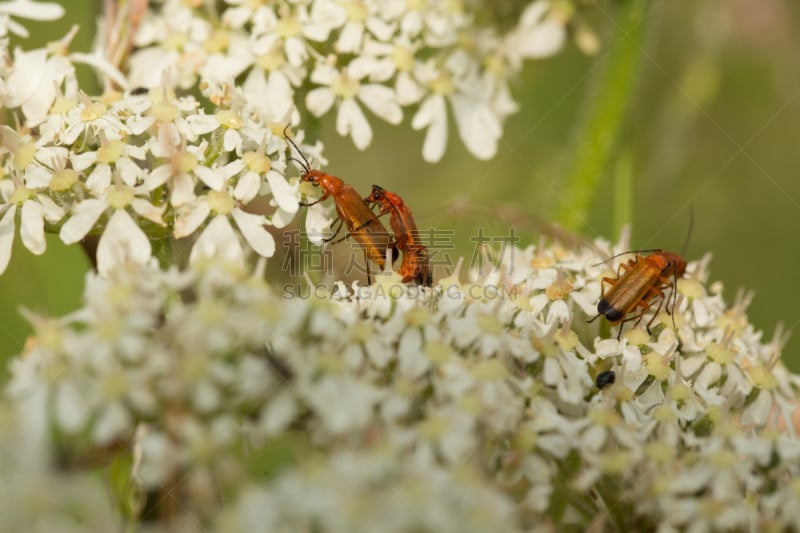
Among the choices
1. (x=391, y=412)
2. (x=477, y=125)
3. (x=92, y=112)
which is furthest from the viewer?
(x=477, y=125)

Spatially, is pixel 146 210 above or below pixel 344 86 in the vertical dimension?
below

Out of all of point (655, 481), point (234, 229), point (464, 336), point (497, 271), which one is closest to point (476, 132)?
point (497, 271)

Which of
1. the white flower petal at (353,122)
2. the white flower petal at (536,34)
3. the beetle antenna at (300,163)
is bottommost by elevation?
the beetle antenna at (300,163)

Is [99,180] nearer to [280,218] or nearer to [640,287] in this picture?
[280,218]

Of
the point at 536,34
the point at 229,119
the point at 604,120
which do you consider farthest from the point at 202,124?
the point at 604,120

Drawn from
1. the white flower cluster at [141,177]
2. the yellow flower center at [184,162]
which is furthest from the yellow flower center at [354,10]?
the yellow flower center at [184,162]

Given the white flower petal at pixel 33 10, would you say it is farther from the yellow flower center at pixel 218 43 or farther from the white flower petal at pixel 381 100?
the white flower petal at pixel 381 100

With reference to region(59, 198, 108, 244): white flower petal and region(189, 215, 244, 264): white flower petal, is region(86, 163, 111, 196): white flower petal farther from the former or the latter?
region(189, 215, 244, 264): white flower petal
